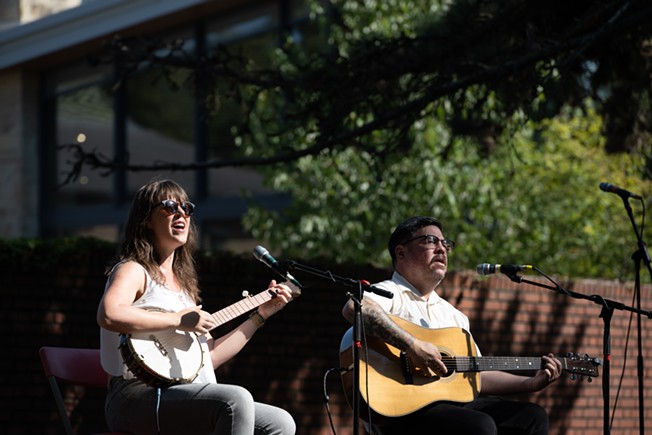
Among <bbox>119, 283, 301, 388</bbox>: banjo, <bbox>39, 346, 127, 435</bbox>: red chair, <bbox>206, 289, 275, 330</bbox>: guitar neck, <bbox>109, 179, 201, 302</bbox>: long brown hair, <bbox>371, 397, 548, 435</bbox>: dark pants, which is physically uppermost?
<bbox>109, 179, 201, 302</bbox>: long brown hair

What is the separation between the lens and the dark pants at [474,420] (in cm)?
586

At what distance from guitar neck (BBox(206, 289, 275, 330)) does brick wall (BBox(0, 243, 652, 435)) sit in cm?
155

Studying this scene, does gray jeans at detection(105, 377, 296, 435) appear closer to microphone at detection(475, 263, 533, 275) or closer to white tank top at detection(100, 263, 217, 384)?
white tank top at detection(100, 263, 217, 384)

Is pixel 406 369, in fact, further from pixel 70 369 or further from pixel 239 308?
pixel 70 369

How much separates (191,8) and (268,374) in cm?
770

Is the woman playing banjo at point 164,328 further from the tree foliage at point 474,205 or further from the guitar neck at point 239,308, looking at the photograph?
the tree foliage at point 474,205

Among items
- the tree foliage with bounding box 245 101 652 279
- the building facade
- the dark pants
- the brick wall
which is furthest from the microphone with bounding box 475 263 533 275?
the building facade

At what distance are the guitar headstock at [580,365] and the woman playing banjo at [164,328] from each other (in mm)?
1968

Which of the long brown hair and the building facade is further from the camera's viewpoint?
the building facade

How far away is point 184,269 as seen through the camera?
5.55m

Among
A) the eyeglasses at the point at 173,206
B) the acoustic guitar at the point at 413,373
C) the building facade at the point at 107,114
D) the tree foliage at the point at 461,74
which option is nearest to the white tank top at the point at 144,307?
the eyeglasses at the point at 173,206

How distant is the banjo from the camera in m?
5.04

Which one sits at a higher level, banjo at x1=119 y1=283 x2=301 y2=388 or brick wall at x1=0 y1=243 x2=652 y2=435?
banjo at x1=119 y1=283 x2=301 y2=388

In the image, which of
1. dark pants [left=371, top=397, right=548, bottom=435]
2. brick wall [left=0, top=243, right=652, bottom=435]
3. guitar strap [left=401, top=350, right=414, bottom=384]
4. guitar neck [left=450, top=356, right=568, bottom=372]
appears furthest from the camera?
brick wall [left=0, top=243, right=652, bottom=435]
